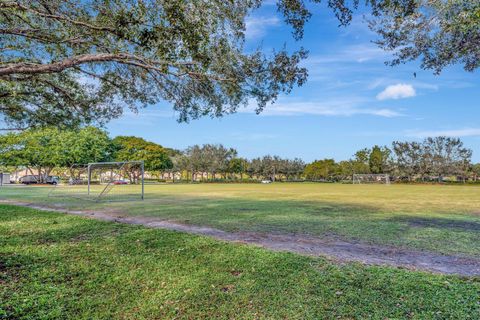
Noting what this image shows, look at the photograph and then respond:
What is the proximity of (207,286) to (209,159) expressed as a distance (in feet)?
284

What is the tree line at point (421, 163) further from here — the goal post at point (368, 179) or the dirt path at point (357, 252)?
the dirt path at point (357, 252)

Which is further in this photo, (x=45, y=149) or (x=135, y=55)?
(x=45, y=149)

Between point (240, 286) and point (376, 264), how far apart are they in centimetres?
258

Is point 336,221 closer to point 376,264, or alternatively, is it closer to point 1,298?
point 376,264

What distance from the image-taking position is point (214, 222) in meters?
11.1

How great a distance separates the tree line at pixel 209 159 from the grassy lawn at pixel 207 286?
32072 mm

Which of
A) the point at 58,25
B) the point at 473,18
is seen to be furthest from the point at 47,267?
the point at 473,18

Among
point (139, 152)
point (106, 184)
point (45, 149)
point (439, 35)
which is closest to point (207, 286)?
point (439, 35)

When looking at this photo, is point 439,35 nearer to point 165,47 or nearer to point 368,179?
point 165,47

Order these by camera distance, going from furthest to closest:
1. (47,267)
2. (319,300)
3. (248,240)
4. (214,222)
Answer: (214,222) → (248,240) → (47,267) → (319,300)

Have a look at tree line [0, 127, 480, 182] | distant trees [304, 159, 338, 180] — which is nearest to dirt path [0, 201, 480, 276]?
tree line [0, 127, 480, 182]

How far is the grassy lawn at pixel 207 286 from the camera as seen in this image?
13.6ft

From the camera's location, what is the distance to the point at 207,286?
4953mm

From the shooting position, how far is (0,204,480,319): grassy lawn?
414 centimetres
